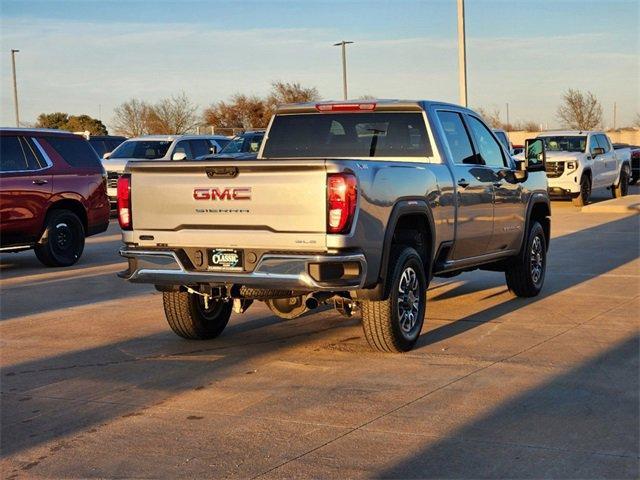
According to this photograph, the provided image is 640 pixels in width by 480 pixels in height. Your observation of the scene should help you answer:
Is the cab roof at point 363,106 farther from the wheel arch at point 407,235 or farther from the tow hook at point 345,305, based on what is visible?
the tow hook at point 345,305

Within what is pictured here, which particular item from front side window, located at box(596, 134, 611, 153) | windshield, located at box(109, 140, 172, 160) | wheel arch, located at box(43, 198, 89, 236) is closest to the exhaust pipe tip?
wheel arch, located at box(43, 198, 89, 236)

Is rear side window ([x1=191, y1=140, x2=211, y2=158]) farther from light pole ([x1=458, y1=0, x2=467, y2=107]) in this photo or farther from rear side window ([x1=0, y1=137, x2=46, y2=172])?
rear side window ([x1=0, y1=137, x2=46, y2=172])

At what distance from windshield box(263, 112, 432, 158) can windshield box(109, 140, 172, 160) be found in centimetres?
1615

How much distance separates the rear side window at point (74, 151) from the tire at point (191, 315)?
6653mm

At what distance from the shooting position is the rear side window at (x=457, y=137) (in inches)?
364

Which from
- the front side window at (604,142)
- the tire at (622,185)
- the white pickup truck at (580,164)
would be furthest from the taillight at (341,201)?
the tire at (622,185)

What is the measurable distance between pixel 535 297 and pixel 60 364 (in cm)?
527

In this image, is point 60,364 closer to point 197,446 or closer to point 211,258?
point 211,258

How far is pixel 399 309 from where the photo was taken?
7.93 m

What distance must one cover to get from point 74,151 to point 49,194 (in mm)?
926

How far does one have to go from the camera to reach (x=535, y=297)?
10.8m

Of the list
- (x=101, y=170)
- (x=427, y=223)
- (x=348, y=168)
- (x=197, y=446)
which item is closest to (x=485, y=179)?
(x=427, y=223)

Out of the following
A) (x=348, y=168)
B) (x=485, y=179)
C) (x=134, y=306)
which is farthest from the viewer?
(x=134, y=306)

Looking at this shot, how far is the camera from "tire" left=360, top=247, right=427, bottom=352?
7.67m
